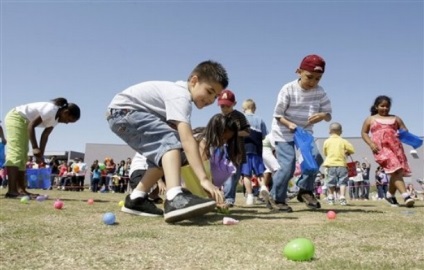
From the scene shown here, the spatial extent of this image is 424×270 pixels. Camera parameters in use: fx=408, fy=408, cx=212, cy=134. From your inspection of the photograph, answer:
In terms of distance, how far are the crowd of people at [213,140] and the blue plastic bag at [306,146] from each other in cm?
2

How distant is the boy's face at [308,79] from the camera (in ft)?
16.0

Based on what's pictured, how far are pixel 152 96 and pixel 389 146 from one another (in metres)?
4.48

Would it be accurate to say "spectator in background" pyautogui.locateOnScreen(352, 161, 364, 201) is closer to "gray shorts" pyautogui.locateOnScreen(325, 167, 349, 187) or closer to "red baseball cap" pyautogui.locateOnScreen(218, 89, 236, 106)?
"gray shorts" pyautogui.locateOnScreen(325, 167, 349, 187)

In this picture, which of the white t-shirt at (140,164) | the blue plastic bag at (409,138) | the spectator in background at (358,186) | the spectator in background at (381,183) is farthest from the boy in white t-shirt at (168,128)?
the spectator in background at (358,186)

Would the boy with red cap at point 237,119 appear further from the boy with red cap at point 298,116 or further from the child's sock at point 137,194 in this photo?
the child's sock at point 137,194

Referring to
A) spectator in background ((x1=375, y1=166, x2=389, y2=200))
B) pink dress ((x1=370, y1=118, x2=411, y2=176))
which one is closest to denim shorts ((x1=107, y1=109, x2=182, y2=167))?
pink dress ((x1=370, y1=118, x2=411, y2=176))

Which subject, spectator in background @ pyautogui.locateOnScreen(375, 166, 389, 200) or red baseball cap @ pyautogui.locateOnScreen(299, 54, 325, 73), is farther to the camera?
spectator in background @ pyautogui.locateOnScreen(375, 166, 389, 200)

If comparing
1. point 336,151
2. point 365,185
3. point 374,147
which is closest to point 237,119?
point 374,147

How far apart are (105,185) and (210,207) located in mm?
17398

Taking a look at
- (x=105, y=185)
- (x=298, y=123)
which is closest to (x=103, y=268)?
(x=298, y=123)

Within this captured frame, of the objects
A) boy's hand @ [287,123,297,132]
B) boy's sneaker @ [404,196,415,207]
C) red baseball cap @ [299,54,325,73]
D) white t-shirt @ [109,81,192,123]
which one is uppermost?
red baseball cap @ [299,54,325,73]

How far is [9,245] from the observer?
6.48ft

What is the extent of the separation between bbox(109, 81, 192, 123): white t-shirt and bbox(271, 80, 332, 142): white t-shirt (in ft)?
5.94

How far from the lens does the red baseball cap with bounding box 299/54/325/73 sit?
4.82 m
